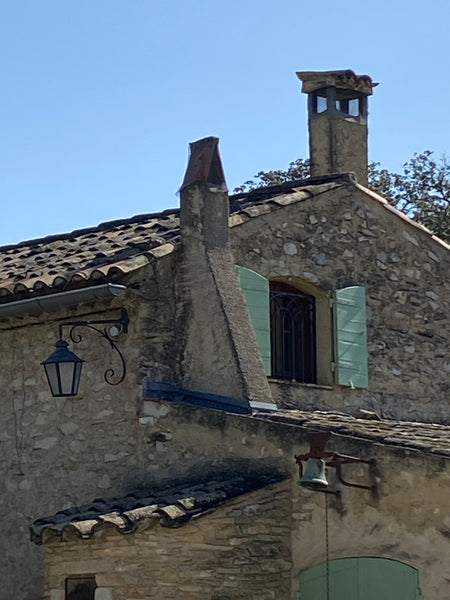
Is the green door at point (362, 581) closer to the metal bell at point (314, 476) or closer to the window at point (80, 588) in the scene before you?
the metal bell at point (314, 476)

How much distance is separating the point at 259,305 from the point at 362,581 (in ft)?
12.2

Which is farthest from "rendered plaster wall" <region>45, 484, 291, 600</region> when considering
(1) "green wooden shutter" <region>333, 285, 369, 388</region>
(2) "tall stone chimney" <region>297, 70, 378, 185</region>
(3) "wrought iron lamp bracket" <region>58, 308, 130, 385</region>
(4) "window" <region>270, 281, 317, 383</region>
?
(2) "tall stone chimney" <region>297, 70, 378, 185</region>

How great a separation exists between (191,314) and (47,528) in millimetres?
2863

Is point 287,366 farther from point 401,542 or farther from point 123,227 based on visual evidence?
point 401,542

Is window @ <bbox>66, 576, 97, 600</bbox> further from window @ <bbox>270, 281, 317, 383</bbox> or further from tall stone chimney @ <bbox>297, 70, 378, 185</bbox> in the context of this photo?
tall stone chimney @ <bbox>297, 70, 378, 185</bbox>

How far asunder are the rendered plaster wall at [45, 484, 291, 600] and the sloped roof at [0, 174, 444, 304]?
2773 mm

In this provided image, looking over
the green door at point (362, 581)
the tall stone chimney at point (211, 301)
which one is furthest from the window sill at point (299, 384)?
the green door at point (362, 581)

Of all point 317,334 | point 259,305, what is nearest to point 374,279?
point 317,334

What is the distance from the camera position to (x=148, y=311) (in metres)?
12.8

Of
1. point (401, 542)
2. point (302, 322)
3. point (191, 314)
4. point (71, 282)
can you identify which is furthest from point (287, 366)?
point (401, 542)

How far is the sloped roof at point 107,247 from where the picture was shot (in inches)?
505

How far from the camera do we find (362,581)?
11.0 metres

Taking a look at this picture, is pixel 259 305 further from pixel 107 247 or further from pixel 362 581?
pixel 362 581

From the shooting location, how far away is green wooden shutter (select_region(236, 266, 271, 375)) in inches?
539
